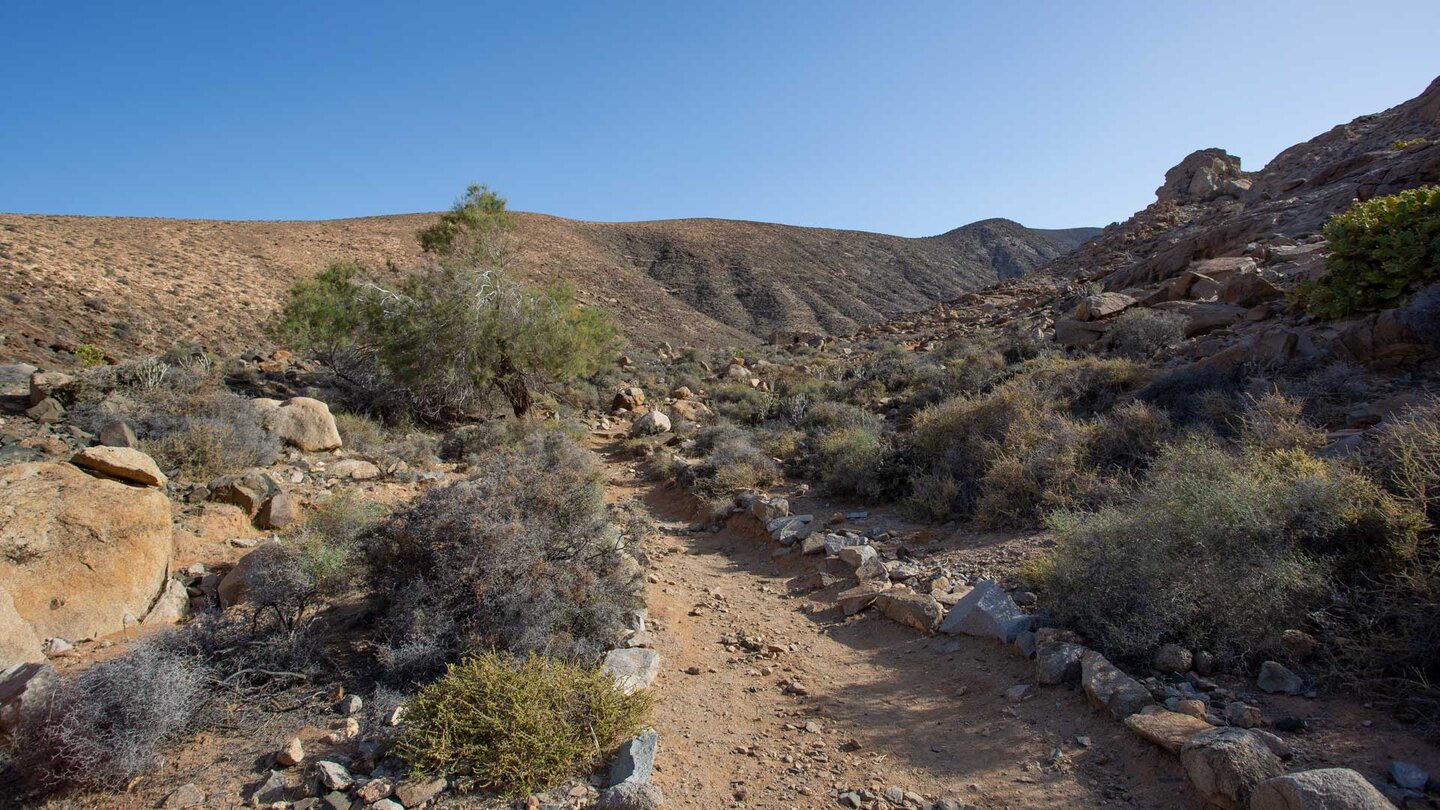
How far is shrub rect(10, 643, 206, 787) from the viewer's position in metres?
2.97

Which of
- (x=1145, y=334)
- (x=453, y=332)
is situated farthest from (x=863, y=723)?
(x=453, y=332)

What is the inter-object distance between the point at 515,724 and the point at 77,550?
12.1 feet

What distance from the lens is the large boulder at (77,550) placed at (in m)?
4.38

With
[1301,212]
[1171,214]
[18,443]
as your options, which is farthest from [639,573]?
[1171,214]

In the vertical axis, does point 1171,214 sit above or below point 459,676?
above

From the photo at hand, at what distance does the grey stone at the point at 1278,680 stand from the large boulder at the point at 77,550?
671cm

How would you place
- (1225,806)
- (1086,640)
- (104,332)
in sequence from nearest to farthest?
(1225,806) < (1086,640) < (104,332)

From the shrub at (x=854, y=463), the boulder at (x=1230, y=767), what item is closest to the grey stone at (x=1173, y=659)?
the boulder at (x=1230, y=767)

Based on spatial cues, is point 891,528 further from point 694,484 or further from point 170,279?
point 170,279

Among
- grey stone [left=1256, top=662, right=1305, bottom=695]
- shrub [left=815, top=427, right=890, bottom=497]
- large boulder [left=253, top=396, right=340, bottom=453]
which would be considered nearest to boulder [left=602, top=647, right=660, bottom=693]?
grey stone [left=1256, top=662, right=1305, bottom=695]

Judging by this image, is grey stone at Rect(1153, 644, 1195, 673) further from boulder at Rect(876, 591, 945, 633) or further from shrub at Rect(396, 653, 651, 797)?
shrub at Rect(396, 653, 651, 797)

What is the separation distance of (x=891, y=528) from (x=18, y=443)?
9.72 metres

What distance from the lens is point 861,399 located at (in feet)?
43.8

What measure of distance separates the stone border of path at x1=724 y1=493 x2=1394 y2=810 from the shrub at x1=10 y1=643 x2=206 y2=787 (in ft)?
14.3
